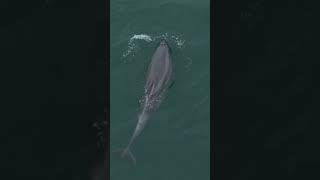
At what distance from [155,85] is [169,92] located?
1.03 metres

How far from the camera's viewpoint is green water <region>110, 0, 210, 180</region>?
2984 cm

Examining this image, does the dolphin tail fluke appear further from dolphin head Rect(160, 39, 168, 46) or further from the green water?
dolphin head Rect(160, 39, 168, 46)

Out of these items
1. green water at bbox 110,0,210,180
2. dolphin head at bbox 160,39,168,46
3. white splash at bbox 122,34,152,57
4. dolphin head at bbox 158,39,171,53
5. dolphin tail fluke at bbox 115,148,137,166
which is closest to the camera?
dolphin tail fluke at bbox 115,148,137,166

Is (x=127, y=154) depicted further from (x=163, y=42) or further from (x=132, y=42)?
(x=163, y=42)

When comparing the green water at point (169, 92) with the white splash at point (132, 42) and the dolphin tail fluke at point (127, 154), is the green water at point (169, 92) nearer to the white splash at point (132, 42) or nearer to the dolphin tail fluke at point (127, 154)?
the white splash at point (132, 42)

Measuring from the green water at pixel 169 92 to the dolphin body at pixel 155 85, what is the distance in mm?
366

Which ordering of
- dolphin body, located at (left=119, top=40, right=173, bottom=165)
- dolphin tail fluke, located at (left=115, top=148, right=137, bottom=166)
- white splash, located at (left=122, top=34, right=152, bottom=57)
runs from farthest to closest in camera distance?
white splash, located at (left=122, top=34, right=152, bottom=57), dolphin body, located at (left=119, top=40, right=173, bottom=165), dolphin tail fluke, located at (left=115, top=148, right=137, bottom=166)

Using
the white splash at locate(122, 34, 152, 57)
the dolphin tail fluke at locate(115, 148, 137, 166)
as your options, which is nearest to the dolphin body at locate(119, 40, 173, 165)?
the dolphin tail fluke at locate(115, 148, 137, 166)

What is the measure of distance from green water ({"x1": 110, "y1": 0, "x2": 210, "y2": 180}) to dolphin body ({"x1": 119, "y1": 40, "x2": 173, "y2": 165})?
366 millimetres

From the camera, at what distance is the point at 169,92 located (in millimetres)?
31609
